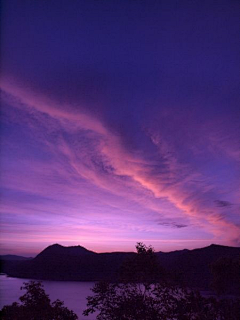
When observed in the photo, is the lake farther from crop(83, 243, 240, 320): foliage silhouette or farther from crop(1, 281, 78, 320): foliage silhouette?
crop(83, 243, 240, 320): foliage silhouette

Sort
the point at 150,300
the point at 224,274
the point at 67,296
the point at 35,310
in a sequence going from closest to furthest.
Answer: the point at 150,300
the point at 35,310
the point at 224,274
the point at 67,296

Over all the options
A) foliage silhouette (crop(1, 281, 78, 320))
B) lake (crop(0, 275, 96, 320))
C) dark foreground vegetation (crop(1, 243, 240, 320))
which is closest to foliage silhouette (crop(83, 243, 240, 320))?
dark foreground vegetation (crop(1, 243, 240, 320))

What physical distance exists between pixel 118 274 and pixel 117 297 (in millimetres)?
903

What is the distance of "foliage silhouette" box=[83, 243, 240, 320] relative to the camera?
980cm

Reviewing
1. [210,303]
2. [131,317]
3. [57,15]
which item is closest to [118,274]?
[131,317]

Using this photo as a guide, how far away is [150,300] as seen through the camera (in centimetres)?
1152

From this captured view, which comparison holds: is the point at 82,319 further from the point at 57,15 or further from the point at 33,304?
the point at 57,15

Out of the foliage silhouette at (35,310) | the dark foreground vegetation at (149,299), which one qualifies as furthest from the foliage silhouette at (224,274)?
the foliage silhouette at (35,310)

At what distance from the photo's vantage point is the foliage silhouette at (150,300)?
9.80 metres

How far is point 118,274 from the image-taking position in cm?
1238

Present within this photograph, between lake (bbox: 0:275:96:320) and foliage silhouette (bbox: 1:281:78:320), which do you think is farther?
lake (bbox: 0:275:96:320)

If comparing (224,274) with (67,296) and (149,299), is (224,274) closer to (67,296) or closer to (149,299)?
(149,299)

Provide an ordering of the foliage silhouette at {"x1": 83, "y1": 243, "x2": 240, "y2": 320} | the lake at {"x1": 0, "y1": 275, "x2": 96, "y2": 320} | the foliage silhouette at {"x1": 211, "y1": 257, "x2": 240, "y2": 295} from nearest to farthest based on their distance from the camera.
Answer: the foliage silhouette at {"x1": 83, "y1": 243, "x2": 240, "y2": 320}, the foliage silhouette at {"x1": 211, "y1": 257, "x2": 240, "y2": 295}, the lake at {"x1": 0, "y1": 275, "x2": 96, "y2": 320}

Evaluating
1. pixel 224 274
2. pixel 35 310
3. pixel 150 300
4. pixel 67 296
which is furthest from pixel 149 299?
pixel 67 296
